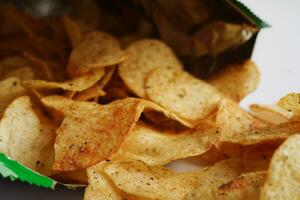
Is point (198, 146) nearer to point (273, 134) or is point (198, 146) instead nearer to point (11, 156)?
point (273, 134)

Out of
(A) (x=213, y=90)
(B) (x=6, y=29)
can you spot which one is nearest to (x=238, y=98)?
(A) (x=213, y=90)

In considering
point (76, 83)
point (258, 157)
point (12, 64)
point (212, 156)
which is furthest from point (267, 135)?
point (12, 64)

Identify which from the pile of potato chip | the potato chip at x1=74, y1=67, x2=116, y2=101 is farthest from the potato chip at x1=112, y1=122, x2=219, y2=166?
the potato chip at x1=74, y1=67, x2=116, y2=101

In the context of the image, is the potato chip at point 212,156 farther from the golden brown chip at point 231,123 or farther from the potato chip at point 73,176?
the potato chip at point 73,176

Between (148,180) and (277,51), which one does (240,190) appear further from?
(277,51)

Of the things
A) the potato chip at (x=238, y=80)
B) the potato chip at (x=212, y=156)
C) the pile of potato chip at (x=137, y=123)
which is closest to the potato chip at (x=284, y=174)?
the pile of potato chip at (x=137, y=123)

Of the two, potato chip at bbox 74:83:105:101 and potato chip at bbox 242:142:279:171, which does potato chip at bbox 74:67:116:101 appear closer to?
potato chip at bbox 74:83:105:101

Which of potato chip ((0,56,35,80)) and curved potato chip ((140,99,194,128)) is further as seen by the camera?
potato chip ((0,56,35,80))
